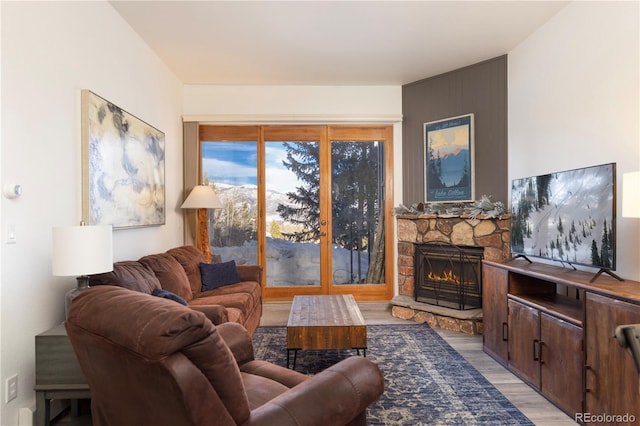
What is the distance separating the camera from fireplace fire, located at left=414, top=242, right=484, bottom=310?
4.09 metres

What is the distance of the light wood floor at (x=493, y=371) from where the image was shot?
7.37 feet

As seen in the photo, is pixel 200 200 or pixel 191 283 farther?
pixel 200 200

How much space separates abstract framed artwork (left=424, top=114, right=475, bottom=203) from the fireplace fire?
0.66 metres

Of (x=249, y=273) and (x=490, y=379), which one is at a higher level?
(x=249, y=273)

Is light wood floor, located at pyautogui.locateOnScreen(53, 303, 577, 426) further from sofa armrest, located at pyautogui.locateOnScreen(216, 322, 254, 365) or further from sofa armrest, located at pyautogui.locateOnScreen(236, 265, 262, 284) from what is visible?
sofa armrest, located at pyautogui.locateOnScreen(216, 322, 254, 365)

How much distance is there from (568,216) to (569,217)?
0.04 ft

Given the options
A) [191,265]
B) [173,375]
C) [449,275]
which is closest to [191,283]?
[191,265]

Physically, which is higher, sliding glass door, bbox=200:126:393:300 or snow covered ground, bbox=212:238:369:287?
sliding glass door, bbox=200:126:393:300

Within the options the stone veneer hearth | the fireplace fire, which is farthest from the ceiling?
the fireplace fire

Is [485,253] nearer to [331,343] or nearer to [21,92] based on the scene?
[331,343]

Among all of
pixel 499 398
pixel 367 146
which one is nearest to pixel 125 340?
pixel 499 398

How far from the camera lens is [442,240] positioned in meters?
4.27

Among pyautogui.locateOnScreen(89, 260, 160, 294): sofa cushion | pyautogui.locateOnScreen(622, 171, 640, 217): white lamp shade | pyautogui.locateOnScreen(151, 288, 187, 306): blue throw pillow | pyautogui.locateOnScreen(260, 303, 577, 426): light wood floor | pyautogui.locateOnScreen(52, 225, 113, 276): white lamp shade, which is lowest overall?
pyautogui.locateOnScreen(260, 303, 577, 426): light wood floor

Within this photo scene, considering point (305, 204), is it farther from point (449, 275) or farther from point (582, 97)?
point (582, 97)
